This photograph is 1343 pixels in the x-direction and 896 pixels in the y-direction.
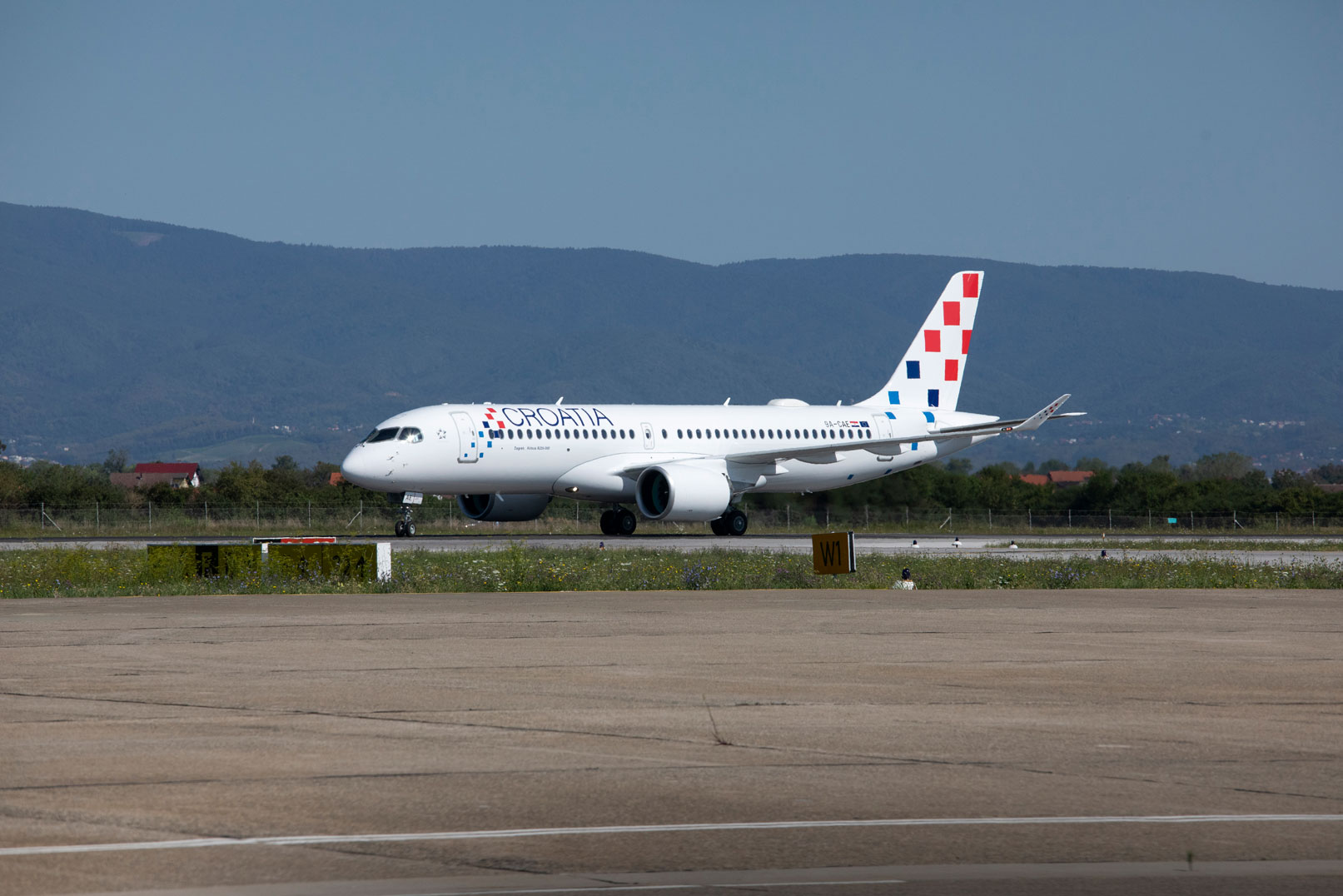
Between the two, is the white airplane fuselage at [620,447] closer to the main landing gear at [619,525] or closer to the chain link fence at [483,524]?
the main landing gear at [619,525]

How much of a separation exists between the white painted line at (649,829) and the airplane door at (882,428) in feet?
140

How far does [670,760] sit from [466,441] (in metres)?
32.5

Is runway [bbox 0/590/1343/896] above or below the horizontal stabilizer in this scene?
below

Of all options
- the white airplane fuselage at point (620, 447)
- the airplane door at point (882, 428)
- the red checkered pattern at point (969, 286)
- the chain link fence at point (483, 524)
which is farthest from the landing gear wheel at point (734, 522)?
the red checkered pattern at point (969, 286)

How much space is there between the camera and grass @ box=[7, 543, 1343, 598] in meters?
24.7

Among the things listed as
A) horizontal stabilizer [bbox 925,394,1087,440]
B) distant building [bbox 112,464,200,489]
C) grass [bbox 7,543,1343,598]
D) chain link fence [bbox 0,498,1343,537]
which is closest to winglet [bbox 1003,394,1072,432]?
horizontal stabilizer [bbox 925,394,1087,440]

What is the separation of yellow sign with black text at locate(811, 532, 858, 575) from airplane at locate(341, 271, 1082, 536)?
15324 millimetres

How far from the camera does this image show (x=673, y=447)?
46.2 meters

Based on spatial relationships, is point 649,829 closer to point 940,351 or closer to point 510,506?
point 510,506

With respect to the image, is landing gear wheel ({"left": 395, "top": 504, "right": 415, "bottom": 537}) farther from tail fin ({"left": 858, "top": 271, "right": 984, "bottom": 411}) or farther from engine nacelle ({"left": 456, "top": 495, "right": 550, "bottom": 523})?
tail fin ({"left": 858, "top": 271, "right": 984, "bottom": 411})

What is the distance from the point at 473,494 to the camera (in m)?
44.3

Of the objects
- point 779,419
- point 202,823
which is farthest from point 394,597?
point 779,419

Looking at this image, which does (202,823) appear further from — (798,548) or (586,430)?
(586,430)

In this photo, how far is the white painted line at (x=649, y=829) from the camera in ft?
25.0
